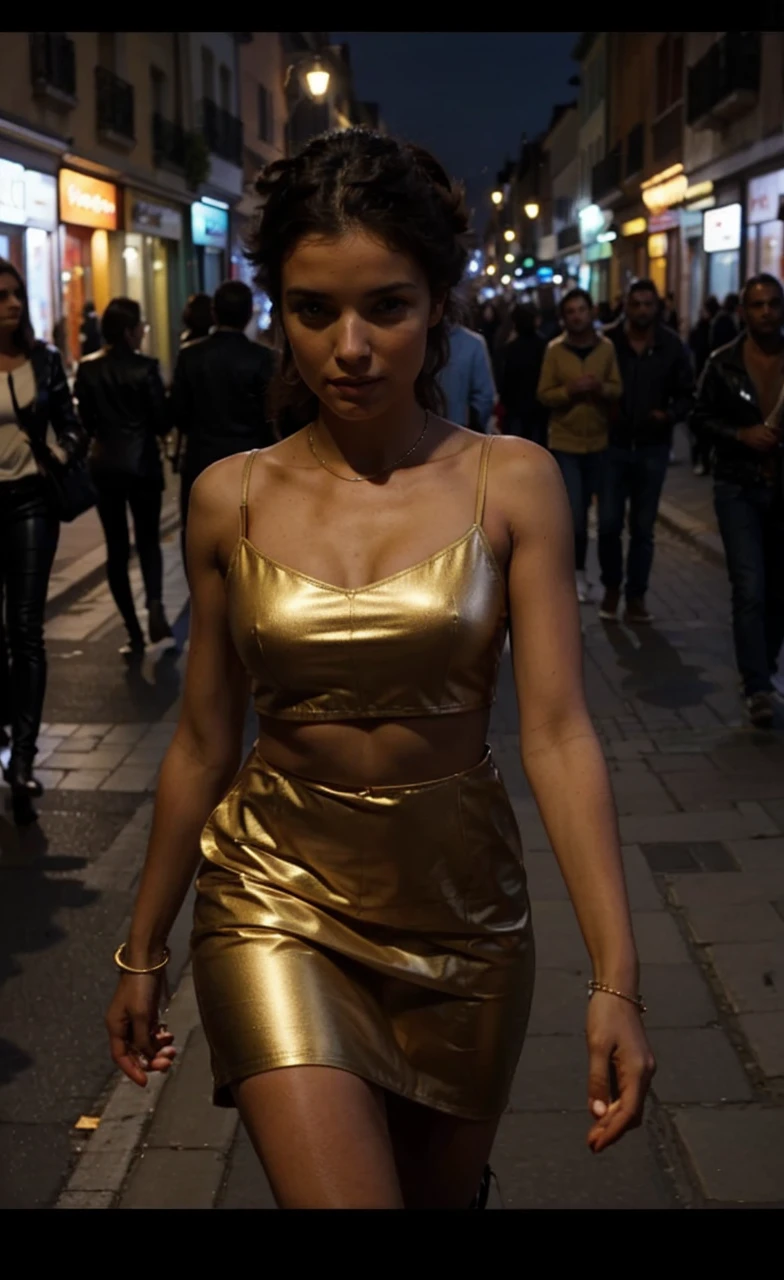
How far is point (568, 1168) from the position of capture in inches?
156

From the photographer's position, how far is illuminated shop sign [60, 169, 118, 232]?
2709cm

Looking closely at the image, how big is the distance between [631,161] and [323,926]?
156ft

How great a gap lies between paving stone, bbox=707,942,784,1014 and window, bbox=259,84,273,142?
47.3 m

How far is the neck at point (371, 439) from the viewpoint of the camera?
8.39ft

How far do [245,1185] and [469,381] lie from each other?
22.4ft

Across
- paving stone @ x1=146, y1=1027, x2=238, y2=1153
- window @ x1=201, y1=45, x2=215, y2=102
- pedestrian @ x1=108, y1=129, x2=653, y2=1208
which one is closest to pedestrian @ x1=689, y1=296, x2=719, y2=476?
paving stone @ x1=146, y1=1027, x2=238, y2=1153

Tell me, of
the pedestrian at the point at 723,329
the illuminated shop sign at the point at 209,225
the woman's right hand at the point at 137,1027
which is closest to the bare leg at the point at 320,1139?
the woman's right hand at the point at 137,1027

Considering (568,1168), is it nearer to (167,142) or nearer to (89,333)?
(89,333)

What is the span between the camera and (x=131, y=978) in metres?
2.57

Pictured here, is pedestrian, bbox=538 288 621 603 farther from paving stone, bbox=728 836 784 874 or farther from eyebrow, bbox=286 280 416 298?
eyebrow, bbox=286 280 416 298

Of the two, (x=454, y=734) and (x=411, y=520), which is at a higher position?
(x=411, y=520)

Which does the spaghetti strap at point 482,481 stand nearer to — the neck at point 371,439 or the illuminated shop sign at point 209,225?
the neck at point 371,439
